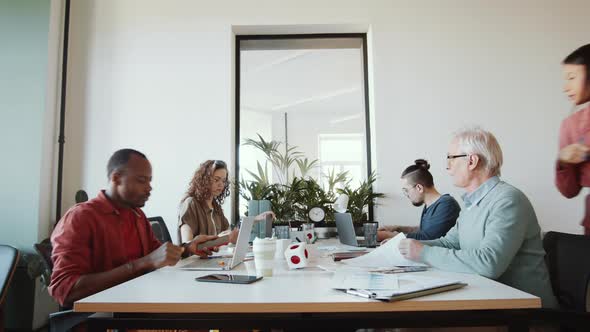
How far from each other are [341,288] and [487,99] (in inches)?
115

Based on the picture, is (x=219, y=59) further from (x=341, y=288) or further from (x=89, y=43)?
(x=341, y=288)

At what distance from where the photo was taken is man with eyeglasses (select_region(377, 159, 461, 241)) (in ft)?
8.11

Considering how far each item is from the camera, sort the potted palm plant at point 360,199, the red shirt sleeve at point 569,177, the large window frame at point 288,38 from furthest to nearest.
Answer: the large window frame at point 288,38 → the potted palm plant at point 360,199 → the red shirt sleeve at point 569,177

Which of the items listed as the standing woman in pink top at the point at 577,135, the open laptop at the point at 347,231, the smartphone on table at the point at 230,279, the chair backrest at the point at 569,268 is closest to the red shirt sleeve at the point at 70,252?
the smartphone on table at the point at 230,279

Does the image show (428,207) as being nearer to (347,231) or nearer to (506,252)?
(347,231)

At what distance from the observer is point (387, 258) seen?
157cm

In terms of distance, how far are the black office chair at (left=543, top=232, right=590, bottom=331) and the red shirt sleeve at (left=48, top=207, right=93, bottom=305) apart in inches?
66.8

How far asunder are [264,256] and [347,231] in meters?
1.14

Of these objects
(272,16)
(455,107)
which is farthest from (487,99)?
(272,16)

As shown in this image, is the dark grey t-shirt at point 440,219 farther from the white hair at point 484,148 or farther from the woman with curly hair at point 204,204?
the woman with curly hair at point 204,204

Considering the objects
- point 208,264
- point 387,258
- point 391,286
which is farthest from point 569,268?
point 208,264

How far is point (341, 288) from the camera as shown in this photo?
1104 millimetres

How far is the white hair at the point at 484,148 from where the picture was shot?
1.65m

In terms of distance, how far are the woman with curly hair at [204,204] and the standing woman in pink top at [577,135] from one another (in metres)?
1.67
